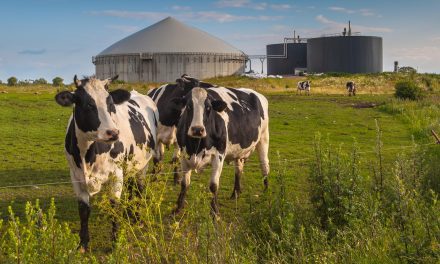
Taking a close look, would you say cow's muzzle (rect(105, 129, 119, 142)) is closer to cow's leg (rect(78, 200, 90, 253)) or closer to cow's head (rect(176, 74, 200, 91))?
cow's leg (rect(78, 200, 90, 253))

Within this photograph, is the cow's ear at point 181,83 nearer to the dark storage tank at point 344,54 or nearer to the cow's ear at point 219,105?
the cow's ear at point 219,105

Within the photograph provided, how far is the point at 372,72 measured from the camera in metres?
78.5

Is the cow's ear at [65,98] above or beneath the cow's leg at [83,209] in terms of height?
above

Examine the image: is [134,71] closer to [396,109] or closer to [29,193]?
[396,109]

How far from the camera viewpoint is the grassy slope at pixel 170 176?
9609mm

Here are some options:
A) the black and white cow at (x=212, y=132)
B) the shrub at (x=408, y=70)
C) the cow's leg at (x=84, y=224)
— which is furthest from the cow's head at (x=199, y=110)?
the shrub at (x=408, y=70)

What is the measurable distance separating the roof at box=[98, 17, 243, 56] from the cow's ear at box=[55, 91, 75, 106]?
61.7m

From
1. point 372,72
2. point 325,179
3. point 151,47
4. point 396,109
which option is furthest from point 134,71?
point 325,179

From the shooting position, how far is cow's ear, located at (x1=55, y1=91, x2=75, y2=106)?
269 inches

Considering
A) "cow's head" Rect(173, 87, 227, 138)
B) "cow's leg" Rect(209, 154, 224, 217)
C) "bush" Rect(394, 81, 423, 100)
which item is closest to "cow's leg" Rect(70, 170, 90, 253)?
"cow's head" Rect(173, 87, 227, 138)

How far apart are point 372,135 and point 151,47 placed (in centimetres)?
5277

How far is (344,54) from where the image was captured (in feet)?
251

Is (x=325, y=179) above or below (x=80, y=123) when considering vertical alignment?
below

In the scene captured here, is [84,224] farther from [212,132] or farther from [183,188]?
[212,132]
